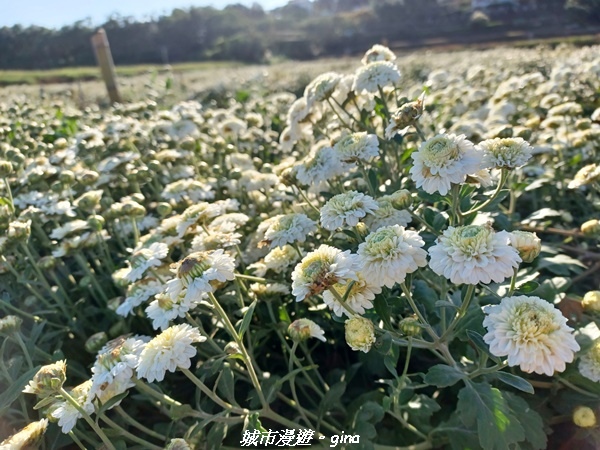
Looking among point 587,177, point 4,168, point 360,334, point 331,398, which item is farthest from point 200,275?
point 4,168

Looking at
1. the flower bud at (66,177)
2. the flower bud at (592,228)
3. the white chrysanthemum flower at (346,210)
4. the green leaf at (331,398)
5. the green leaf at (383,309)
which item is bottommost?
the green leaf at (331,398)

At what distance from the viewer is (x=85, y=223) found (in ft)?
7.98

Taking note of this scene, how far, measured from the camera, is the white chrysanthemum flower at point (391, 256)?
4.09ft

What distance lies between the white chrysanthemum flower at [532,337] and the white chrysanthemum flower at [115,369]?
3.19ft

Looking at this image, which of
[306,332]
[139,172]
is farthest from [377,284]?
[139,172]

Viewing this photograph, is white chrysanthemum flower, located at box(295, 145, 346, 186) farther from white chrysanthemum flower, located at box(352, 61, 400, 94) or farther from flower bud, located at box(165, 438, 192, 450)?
flower bud, located at box(165, 438, 192, 450)

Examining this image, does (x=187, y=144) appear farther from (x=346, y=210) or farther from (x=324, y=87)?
(x=346, y=210)

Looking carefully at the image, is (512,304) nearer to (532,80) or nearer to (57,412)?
(57,412)

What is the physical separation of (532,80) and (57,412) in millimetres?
3787

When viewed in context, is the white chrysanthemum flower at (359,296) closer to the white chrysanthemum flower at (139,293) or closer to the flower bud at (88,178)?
the white chrysanthemum flower at (139,293)

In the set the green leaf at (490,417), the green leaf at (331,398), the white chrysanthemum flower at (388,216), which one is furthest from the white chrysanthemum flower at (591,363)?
the green leaf at (331,398)

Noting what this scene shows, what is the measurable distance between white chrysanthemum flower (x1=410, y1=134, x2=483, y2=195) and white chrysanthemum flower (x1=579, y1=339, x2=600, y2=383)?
0.66m

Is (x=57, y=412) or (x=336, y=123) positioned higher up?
(x=336, y=123)

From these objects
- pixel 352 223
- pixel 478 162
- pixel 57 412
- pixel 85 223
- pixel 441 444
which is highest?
pixel 478 162
